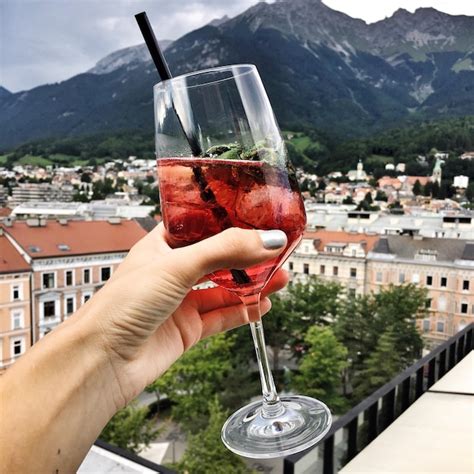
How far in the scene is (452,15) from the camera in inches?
372

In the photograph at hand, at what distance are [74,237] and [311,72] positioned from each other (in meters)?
5.49

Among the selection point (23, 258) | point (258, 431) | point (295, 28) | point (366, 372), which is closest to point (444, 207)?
point (366, 372)

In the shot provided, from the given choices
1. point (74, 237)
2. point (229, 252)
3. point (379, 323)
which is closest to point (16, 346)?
point (74, 237)

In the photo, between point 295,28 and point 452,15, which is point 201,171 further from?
point 295,28

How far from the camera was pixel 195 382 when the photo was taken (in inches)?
281

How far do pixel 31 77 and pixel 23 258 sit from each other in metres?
4.09

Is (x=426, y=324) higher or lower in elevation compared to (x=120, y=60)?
lower

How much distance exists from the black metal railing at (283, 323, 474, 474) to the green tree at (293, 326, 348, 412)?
5935mm

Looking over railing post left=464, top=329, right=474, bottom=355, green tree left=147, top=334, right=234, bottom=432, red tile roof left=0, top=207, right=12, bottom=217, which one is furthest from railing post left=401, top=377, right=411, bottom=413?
red tile roof left=0, top=207, right=12, bottom=217

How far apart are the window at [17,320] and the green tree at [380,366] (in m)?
4.79

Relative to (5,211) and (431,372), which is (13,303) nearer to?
(5,211)

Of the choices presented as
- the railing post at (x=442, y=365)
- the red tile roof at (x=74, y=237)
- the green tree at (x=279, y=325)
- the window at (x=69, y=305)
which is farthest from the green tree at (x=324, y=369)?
the railing post at (x=442, y=365)

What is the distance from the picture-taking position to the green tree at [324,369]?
7336 millimetres

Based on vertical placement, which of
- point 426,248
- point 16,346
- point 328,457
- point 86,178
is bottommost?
point 16,346
